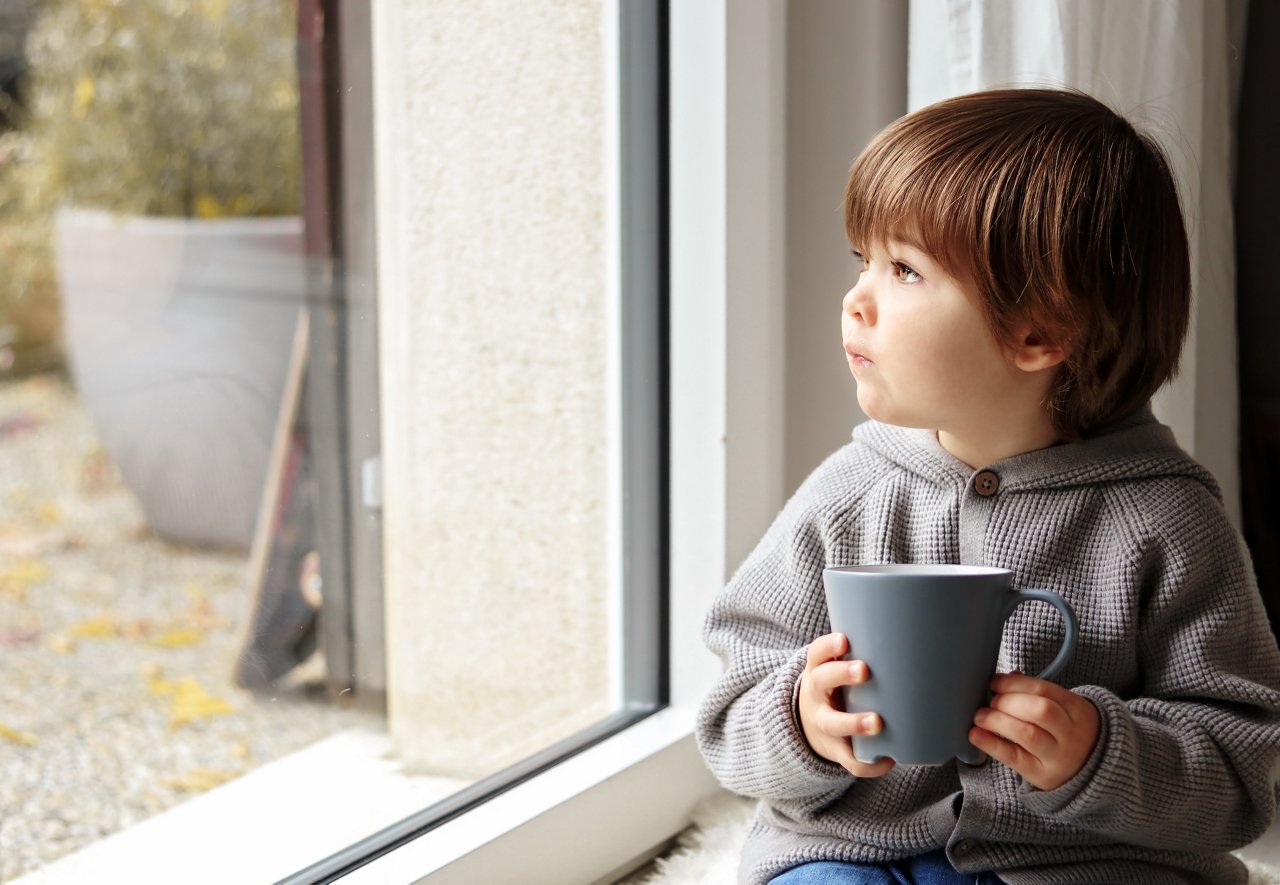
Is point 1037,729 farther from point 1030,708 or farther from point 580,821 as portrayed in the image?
point 580,821

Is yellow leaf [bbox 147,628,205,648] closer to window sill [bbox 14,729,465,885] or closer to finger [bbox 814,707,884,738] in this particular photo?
window sill [bbox 14,729,465,885]

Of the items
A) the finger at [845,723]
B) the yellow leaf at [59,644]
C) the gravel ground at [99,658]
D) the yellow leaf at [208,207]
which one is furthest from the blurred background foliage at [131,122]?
the finger at [845,723]

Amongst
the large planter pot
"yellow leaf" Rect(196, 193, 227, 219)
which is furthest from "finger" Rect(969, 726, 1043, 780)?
"yellow leaf" Rect(196, 193, 227, 219)

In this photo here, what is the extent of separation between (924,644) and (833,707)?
0.10 meters

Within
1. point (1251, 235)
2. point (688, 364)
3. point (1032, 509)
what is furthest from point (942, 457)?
point (1251, 235)

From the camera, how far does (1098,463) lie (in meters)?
0.83

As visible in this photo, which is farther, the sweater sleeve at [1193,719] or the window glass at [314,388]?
the window glass at [314,388]

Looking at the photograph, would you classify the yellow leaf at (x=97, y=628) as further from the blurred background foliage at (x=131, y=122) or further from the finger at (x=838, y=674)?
the finger at (x=838, y=674)

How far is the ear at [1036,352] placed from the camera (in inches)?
31.4

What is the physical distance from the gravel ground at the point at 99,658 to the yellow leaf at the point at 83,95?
0.99 feet

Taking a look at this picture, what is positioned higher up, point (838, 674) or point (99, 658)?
point (838, 674)

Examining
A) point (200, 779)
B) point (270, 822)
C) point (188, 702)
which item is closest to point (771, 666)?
point (270, 822)

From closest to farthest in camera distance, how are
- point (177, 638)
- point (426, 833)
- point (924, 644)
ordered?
1. point (924, 644)
2. point (426, 833)
3. point (177, 638)

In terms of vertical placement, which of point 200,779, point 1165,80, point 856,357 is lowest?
point 200,779
